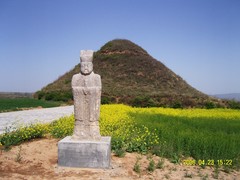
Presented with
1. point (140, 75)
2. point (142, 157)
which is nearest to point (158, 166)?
point (142, 157)

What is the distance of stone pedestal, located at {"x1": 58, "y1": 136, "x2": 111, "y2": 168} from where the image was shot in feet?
21.0

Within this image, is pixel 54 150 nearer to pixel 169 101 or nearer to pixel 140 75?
pixel 169 101

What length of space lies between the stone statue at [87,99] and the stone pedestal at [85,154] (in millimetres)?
301

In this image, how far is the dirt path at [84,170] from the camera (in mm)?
6008

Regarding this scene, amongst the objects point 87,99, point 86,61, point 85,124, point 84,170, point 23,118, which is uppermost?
point 86,61

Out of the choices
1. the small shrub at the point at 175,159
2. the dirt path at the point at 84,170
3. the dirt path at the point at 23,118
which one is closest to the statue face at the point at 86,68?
the dirt path at the point at 84,170

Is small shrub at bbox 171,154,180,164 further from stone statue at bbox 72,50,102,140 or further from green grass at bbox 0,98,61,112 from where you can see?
green grass at bbox 0,98,61,112

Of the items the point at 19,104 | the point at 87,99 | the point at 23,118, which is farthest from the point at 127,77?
the point at 87,99

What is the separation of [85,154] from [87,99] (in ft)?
4.27

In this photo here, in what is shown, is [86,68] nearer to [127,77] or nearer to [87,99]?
[87,99]

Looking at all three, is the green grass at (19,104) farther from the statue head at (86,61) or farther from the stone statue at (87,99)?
the statue head at (86,61)

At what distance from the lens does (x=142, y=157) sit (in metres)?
7.52

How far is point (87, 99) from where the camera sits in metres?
6.72

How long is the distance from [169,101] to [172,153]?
20.6 m
